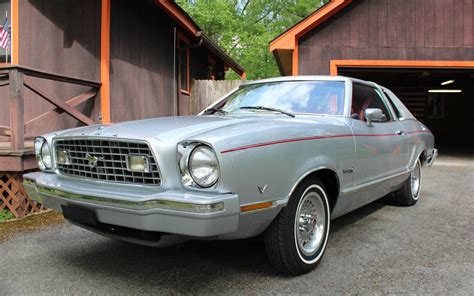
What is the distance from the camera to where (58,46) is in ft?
25.5

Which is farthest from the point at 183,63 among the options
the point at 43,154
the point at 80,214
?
the point at 80,214

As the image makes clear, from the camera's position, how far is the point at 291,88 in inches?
176

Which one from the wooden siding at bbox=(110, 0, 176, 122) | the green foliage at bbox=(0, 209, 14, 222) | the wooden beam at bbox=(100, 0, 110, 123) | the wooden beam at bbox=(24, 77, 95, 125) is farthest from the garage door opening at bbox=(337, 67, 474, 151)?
the green foliage at bbox=(0, 209, 14, 222)

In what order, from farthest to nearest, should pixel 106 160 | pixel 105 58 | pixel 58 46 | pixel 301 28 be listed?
pixel 301 28, pixel 105 58, pixel 58 46, pixel 106 160

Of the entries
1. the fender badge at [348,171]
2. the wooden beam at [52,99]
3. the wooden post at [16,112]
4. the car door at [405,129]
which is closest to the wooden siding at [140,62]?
the wooden beam at [52,99]

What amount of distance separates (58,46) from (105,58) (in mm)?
810

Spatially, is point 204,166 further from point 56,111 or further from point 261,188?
point 56,111

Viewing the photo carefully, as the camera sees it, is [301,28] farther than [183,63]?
No

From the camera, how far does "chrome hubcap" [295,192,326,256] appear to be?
3369 mm

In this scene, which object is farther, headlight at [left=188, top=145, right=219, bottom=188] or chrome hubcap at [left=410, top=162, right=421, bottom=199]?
chrome hubcap at [left=410, top=162, right=421, bottom=199]

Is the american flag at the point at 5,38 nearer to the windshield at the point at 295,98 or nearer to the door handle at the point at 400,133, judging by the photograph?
the windshield at the point at 295,98

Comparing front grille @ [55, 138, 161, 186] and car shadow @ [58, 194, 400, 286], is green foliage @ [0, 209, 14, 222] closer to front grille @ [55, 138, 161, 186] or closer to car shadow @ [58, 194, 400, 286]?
car shadow @ [58, 194, 400, 286]

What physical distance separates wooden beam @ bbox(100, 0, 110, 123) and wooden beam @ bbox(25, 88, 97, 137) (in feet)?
0.64

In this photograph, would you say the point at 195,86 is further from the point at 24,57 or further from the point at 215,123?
the point at 215,123
